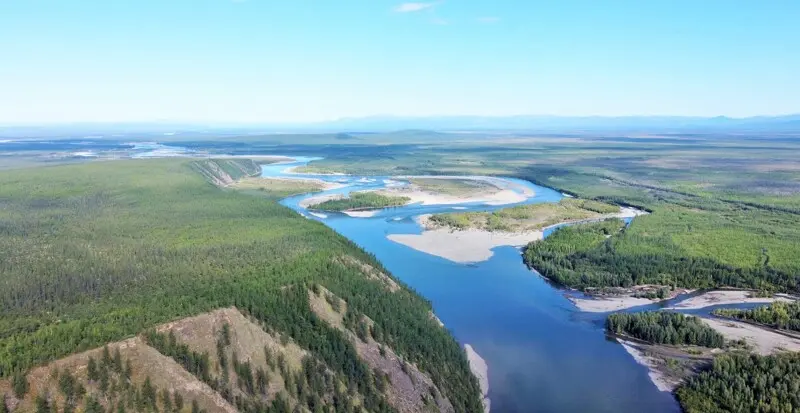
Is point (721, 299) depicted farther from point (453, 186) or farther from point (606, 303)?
point (453, 186)

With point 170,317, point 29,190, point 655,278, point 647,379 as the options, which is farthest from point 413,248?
point 29,190

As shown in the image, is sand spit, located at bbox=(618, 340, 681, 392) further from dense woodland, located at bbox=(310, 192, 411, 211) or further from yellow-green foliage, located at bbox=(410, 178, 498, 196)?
yellow-green foliage, located at bbox=(410, 178, 498, 196)

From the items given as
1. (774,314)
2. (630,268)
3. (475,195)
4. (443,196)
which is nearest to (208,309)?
(774,314)

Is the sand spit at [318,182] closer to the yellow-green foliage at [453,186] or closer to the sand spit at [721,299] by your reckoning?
the yellow-green foliage at [453,186]

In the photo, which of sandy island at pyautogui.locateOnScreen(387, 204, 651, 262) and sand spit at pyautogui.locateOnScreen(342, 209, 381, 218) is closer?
sandy island at pyautogui.locateOnScreen(387, 204, 651, 262)

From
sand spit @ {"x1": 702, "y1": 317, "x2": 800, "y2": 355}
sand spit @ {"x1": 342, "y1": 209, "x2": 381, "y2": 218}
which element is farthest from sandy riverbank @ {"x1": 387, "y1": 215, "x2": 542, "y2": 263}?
sand spit @ {"x1": 702, "y1": 317, "x2": 800, "y2": 355}

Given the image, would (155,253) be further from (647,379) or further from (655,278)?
(655,278)
